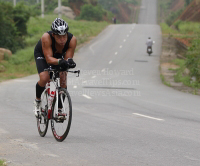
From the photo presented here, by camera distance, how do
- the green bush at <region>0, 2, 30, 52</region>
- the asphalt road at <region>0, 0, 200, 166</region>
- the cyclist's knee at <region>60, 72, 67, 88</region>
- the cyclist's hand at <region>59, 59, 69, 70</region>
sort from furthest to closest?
the green bush at <region>0, 2, 30, 52</region>, the cyclist's knee at <region>60, 72, 67, 88</region>, the cyclist's hand at <region>59, 59, 69, 70</region>, the asphalt road at <region>0, 0, 200, 166</region>

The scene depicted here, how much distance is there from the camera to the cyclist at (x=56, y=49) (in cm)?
744

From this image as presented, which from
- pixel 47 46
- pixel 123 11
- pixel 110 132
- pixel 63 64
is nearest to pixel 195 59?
pixel 110 132

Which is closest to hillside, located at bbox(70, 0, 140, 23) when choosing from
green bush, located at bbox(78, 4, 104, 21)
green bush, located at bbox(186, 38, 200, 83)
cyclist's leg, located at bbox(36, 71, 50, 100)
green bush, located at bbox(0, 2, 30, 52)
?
green bush, located at bbox(78, 4, 104, 21)

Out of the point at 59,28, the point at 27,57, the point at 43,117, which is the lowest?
the point at 27,57

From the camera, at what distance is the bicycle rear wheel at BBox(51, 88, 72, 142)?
7.32m

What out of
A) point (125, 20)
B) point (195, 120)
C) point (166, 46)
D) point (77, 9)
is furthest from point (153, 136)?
point (125, 20)

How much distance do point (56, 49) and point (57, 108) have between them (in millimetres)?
1044

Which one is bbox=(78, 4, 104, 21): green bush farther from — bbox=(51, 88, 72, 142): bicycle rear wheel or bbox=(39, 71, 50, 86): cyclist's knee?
bbox=(51, 88, 72, 142): bicycle rear wheel

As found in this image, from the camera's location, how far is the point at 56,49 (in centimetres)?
791

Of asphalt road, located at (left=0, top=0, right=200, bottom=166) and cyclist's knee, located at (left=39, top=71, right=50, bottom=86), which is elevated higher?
cyclist's knee, located at (left=39, top=71, right=50, bottom=86)

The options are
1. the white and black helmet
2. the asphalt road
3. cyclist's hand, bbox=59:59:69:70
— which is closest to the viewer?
the asphalt road

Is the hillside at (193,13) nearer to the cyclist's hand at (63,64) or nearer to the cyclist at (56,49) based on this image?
the cyclist at (56,49)

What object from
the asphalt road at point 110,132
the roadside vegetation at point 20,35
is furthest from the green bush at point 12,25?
the asphalt road at point 110,132

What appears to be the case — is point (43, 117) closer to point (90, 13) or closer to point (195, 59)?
point (195, 59)
